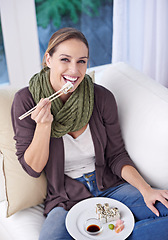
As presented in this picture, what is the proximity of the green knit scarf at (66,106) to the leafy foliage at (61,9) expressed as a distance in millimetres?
955

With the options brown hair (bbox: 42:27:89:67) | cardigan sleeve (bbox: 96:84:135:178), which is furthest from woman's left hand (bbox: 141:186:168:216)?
brown hair (bbox: 42:27:89:67)

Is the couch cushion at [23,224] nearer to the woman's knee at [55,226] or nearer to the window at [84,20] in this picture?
the woman's knee at [55,226]

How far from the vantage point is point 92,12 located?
2.33 metres

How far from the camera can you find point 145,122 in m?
1.36

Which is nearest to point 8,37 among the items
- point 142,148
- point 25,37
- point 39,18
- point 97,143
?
point 25,37

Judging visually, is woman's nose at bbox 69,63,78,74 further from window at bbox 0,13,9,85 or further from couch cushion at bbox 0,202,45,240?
window at bbox 0,13,9,85

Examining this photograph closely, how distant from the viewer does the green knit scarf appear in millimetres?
1302

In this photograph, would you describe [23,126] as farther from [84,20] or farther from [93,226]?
[84,20]

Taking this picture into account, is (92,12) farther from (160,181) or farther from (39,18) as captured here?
(160,181)

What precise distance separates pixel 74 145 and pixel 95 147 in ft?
0.33

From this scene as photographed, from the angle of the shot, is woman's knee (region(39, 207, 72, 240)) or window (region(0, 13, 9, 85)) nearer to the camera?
woman's knee (region(39, 207, 72, 240))

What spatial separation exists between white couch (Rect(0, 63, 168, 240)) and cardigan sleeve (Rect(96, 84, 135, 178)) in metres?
0.03

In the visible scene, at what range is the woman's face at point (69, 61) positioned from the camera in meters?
1.23

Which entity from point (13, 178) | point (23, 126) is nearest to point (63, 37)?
point (23, 126)
